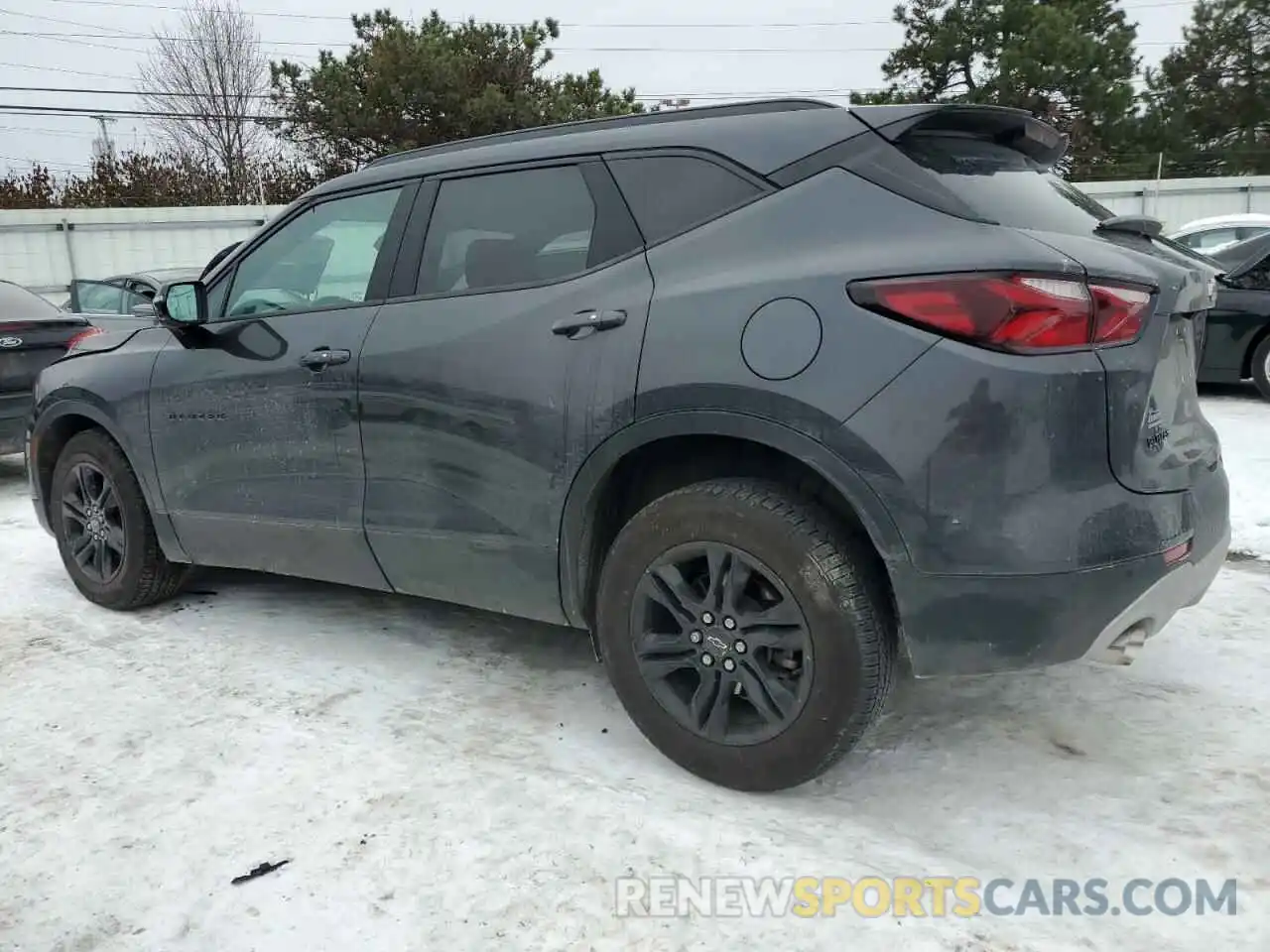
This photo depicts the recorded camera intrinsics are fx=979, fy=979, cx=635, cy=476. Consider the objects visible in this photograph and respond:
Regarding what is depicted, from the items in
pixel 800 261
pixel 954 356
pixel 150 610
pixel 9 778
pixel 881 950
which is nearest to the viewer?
pixel 881 950

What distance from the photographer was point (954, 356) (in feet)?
7.34

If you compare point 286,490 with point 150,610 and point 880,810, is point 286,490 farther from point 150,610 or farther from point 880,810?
point 880,810

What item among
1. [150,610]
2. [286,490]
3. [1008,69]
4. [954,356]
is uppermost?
[1008,69]

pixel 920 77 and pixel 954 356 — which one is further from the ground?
pixel 920 77

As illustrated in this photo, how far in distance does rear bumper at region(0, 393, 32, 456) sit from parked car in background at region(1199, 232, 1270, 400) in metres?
9.11

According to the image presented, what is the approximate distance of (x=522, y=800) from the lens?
2689 mm

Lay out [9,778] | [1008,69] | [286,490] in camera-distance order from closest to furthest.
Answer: [9,778], [286,490], [1008,69]

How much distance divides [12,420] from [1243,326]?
31.1 ft

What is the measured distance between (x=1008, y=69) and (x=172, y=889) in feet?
107

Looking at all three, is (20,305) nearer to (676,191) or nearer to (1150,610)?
(676,191)

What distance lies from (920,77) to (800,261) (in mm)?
33926

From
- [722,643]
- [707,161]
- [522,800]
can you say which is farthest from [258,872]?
[707,161]

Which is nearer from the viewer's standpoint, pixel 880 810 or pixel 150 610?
pixel 880 810

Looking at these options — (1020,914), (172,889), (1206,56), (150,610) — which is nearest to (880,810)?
(1020,914)
